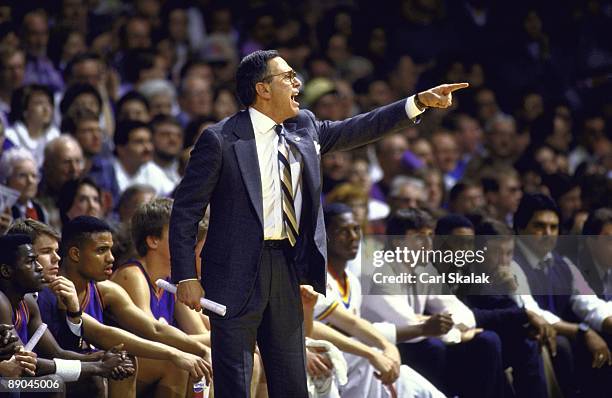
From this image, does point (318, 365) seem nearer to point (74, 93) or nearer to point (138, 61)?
point (74, 93)

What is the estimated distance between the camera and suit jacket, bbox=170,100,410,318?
17.6 ft

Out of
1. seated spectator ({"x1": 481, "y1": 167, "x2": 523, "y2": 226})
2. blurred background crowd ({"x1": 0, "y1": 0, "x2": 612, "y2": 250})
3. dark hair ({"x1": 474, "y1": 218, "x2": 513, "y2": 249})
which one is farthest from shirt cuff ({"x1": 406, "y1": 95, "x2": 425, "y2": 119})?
seated spectator ({"x1": 481, "y1": 167, "x2": 523, "y2": 226})

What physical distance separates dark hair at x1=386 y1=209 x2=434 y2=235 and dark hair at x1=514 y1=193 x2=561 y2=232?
0.58 meters

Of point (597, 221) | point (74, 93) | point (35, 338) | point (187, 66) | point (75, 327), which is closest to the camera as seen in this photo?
point (35, 338)

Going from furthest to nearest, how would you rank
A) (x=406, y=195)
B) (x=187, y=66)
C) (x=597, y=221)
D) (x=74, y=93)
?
(x=187, y=66) < (x=74, y=93) < (x=406, y=195) < (x=597, y=221)

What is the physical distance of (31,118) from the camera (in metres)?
9.61

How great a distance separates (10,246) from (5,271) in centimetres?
12

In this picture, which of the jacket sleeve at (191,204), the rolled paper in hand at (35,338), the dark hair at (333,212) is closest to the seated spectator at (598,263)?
the dark hair at (333,212)

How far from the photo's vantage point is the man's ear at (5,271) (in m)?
6.09

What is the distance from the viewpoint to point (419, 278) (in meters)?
7.62

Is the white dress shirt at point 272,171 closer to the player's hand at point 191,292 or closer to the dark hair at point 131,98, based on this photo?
the player's hand at point 191,292

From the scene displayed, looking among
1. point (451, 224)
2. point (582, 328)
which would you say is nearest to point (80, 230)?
point (451, 224)

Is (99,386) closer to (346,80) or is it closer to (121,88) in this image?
(121,88)

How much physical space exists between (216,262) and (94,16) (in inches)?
281
